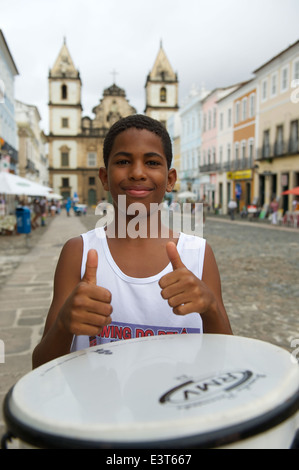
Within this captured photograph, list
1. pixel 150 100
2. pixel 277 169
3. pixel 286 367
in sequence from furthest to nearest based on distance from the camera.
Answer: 1. pixel 150 100
2. pixel 277 169
3. pixel 286 367

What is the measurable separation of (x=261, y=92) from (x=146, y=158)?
29335 mm

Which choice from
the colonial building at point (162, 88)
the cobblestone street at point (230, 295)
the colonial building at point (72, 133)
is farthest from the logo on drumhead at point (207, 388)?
the colonial building at point (162, 88)

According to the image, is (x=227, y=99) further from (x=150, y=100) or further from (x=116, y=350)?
(x=116, y=350)

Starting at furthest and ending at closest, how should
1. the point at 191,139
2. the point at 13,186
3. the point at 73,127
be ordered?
1. the point at 73,127
2. the point at 191,139
3. the point at 13,186

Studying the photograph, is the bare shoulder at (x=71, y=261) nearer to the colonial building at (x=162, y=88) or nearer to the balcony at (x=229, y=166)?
the balcony at (x=229, y=166)

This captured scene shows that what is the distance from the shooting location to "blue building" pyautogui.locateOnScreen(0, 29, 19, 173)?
89.7 ft

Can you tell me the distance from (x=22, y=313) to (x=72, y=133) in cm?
5764

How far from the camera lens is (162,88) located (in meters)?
Answer: 61.3

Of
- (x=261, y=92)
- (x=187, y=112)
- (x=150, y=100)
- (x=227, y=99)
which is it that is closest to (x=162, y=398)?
(x=261, y=92)

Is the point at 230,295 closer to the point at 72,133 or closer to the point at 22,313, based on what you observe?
the point at 22,313

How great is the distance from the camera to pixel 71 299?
3.52ft

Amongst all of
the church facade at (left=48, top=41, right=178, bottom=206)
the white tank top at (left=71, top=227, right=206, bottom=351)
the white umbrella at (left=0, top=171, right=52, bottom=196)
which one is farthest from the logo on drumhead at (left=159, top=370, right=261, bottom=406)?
the church facade at (left=48, top=41, right=178, bottom=206)

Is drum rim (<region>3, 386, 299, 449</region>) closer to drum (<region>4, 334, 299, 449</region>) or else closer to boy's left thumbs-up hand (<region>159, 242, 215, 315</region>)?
drum (<region>4, 334, 299, 449</region>)

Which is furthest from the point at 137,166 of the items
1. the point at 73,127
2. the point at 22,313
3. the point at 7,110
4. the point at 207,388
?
the point at 73,127
